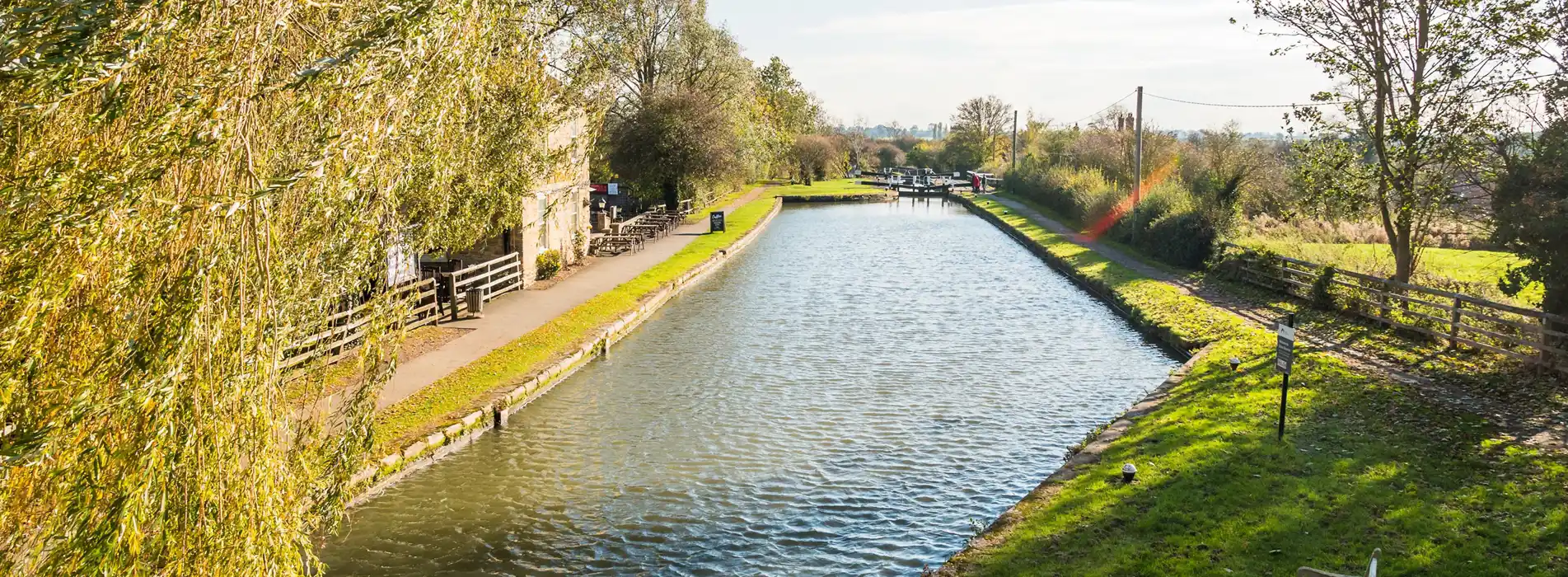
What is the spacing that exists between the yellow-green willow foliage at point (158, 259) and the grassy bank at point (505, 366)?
4056 millimetres

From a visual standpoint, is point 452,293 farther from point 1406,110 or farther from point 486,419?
point 1406,110

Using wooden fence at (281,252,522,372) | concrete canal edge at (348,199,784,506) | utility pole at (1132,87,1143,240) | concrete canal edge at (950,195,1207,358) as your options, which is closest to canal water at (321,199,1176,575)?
concrete canal edge at (348,199,784,506)

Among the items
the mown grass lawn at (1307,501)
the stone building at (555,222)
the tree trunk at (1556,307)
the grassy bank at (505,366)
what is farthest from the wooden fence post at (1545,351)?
the stone building at (555,222)

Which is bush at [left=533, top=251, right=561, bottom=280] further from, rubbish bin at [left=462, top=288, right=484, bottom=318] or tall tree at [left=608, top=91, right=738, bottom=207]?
tall tree at [left=608, top=91, right=738, bottom=207]

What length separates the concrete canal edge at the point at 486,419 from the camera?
12.1 meters

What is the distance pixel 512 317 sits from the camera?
864 inches

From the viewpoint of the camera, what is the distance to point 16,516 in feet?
17.9

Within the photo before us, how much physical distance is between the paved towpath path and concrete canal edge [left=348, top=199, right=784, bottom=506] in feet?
3.09

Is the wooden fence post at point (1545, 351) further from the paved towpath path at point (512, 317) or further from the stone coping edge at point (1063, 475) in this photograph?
the paved towpath path at point (512, 317)

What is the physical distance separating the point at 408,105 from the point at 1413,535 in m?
9.22

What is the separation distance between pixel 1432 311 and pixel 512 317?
17.8 m

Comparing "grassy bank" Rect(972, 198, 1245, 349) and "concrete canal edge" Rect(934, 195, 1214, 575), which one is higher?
"grassy bank" Rect(972, 198, 1245, 349)

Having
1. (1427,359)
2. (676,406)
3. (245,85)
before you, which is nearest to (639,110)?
(676,406)

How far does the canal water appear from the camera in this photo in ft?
35.6
